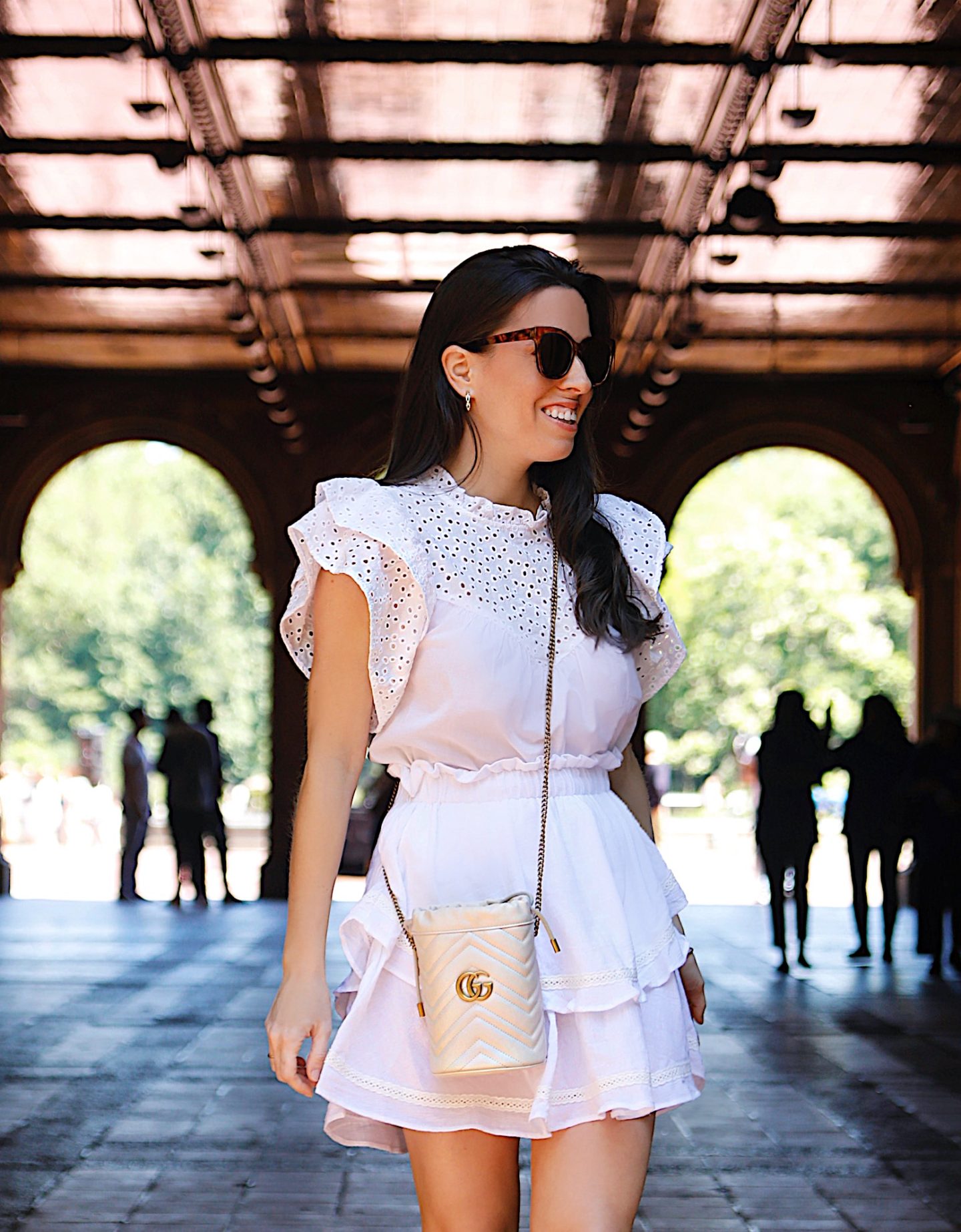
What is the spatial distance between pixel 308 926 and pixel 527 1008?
301 millimetres

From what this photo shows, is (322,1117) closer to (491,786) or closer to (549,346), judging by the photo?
(491,786)

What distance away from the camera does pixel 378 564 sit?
2.26 metres

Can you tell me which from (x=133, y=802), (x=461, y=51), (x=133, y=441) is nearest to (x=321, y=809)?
(x=461, y=51)

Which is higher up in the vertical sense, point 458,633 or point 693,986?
point 458,633

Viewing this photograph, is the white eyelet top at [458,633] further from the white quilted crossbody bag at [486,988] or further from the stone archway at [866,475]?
the stone archway at [866,475]

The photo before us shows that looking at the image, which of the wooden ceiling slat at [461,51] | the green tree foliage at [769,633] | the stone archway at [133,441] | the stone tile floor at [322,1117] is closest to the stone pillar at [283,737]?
the stone archway at [133,441]

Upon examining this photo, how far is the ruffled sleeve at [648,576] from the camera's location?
2.51 m

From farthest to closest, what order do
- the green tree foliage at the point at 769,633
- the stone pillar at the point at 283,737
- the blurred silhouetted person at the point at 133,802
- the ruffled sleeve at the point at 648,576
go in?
the green tree foliage at the point at 769,633 → the stone pillar at the point at 283,737 → the blurred silhouetted person at the point at 133,802 → the ruffled sleeve at the point at 648,576

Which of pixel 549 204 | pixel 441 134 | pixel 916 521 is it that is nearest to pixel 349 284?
pixel 549 204

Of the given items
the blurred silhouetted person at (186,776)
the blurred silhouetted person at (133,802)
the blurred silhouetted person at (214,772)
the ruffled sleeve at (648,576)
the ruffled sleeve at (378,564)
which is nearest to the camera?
the ruffled sleeve at (378,564)

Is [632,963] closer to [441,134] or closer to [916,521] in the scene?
[441,134]

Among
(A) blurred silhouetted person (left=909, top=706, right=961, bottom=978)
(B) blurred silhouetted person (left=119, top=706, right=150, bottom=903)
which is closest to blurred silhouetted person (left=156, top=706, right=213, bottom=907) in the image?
(B) blurred silhouetted person (left=119, top=706, right=150, bottom=903)

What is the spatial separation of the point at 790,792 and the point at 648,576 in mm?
8900

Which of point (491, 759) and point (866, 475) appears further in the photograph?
point (866, 475)
